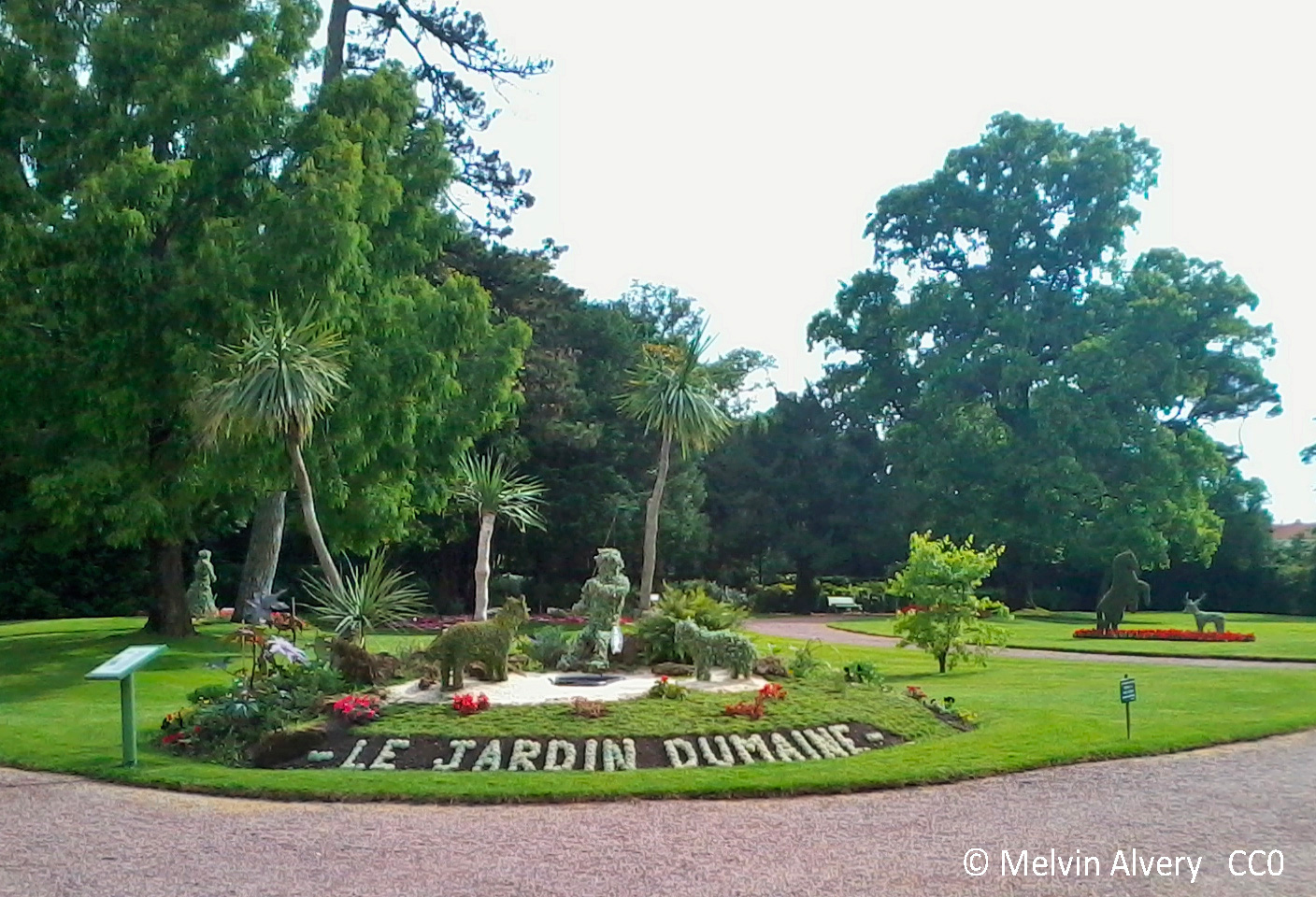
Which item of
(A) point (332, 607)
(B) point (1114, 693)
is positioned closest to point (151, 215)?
(A) point (332, 607)

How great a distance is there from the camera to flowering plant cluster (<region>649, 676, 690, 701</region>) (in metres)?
14.0

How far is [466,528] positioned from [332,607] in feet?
72.8

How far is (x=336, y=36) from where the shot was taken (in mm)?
30328

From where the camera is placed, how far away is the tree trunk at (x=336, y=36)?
29.9m

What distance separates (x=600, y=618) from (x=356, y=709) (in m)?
4.42

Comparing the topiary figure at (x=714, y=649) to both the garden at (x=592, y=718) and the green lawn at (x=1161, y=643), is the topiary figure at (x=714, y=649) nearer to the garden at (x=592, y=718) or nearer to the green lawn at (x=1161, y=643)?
the garden at (x=592, y=718)

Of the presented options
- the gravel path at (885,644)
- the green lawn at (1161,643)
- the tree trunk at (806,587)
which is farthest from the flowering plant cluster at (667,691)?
the tree trunk at (806,587)

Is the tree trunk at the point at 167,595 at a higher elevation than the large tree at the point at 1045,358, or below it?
below

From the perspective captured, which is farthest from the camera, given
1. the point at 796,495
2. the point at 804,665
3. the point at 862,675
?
the point at 796,495

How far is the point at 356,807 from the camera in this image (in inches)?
397

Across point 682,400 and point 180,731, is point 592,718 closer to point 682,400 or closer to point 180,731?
point 180,731

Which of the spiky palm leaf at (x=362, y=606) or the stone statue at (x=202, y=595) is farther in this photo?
the stone statue at (x=202, y=595)

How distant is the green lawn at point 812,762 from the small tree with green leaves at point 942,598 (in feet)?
2.17

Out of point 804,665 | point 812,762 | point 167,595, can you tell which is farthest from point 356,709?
point 167,595
